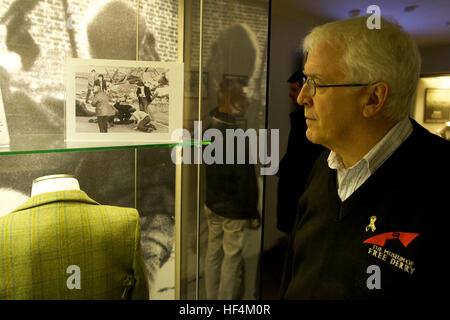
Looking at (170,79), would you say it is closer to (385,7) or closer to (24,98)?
(24,98)

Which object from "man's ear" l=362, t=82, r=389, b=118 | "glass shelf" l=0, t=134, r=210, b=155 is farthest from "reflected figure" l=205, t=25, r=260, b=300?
"man's ear" l=362, t=82, r=389, b=118

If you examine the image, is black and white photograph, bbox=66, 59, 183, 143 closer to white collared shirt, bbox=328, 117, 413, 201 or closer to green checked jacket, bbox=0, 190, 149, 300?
green checked jacket, bbox=0, 190, 149, 300

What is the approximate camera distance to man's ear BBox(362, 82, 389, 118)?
0.97m

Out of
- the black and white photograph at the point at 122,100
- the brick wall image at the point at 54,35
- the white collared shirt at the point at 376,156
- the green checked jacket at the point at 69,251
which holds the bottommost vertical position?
the green checked jacket at the point at 69,251

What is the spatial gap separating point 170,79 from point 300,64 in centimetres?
222

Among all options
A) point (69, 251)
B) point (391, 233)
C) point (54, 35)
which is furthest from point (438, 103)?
point (54, 35)

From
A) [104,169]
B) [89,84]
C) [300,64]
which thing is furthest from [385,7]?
[300,64]

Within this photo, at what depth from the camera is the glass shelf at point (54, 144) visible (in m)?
1.00

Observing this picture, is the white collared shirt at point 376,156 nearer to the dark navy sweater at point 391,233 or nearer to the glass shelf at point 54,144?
the dark navy sweater at point 391,233

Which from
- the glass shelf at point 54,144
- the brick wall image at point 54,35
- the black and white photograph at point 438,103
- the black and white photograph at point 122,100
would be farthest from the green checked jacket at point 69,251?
the black and white photograph at point 438,103

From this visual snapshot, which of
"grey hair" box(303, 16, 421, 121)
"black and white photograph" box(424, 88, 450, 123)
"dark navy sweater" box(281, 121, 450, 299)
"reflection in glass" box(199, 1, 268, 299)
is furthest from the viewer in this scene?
"reflection in glass" box(199, 1, 268, 299)

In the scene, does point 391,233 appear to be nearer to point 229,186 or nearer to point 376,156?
point 376,156

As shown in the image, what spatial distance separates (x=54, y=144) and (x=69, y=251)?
345 mm

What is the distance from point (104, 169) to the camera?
4.63 feet
